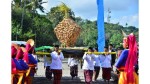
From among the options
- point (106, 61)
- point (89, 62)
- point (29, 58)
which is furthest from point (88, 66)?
point (29, 58)

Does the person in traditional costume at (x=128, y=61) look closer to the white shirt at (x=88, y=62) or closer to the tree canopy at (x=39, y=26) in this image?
the white shirt at (x=88, y=62)

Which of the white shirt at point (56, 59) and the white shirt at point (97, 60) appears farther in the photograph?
the white shirt at point (97, 60)

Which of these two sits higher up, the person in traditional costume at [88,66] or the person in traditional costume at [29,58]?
the person in traditional costume at [29,58]

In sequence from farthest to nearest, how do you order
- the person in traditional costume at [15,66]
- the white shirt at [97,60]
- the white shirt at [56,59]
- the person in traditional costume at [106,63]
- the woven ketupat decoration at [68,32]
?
1. the woven ketupat decoration at [68,32]
2. the white shirt at [97,60]
3. the person in traditional costume at [106,63]
4. the white shirt at [56,59]
5. the person in traditional costume at [15,66]

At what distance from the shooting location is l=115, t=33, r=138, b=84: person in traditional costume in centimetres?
598

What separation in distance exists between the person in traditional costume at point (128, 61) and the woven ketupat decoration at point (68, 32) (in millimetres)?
7608

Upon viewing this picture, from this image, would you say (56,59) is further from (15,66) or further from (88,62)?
(15,66)

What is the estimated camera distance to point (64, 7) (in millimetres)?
14039

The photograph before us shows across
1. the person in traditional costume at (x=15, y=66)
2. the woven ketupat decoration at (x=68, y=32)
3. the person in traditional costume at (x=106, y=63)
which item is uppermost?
the woven ketupat decoration at (x=68, y=32)

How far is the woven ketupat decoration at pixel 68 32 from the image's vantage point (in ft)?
45.1

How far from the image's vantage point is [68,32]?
13.8 m

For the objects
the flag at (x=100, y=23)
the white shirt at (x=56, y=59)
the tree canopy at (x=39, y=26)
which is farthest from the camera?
the tree canopy at (x=39, y=26)

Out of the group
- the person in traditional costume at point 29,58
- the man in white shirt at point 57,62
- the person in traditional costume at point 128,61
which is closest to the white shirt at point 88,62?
the man in white shirt at point 57,62
